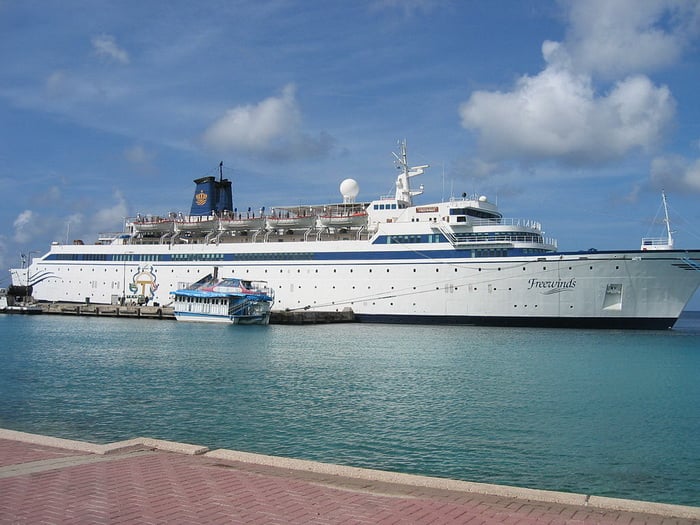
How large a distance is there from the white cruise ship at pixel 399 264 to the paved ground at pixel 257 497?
32.5 meters

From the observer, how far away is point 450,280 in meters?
40.9

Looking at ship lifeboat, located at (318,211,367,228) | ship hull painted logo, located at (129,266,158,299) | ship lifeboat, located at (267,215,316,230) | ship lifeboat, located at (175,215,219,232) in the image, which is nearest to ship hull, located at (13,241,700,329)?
ship hull painted logo, located at (129,266,158,299)

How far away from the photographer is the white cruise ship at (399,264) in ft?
121

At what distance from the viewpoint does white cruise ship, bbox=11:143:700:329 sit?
3694 cm

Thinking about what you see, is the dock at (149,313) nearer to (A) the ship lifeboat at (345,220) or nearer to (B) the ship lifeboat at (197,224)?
(A) the ship lifeboat at (345,220)

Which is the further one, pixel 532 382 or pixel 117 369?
pixel 117 369

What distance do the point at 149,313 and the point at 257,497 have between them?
49483mm

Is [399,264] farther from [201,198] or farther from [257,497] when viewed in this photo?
[257,497]

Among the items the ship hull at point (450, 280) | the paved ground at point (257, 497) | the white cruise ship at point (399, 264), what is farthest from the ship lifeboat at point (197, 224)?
the paved ground at point (257, 497)

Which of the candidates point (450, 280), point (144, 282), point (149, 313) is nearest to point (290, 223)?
point (149, 313)

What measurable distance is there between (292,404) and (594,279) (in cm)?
2717

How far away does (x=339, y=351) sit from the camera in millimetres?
27906

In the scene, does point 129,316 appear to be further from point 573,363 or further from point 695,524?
point 695,524

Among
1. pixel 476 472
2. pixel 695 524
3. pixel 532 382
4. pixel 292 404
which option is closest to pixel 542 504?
pixel 695 524
